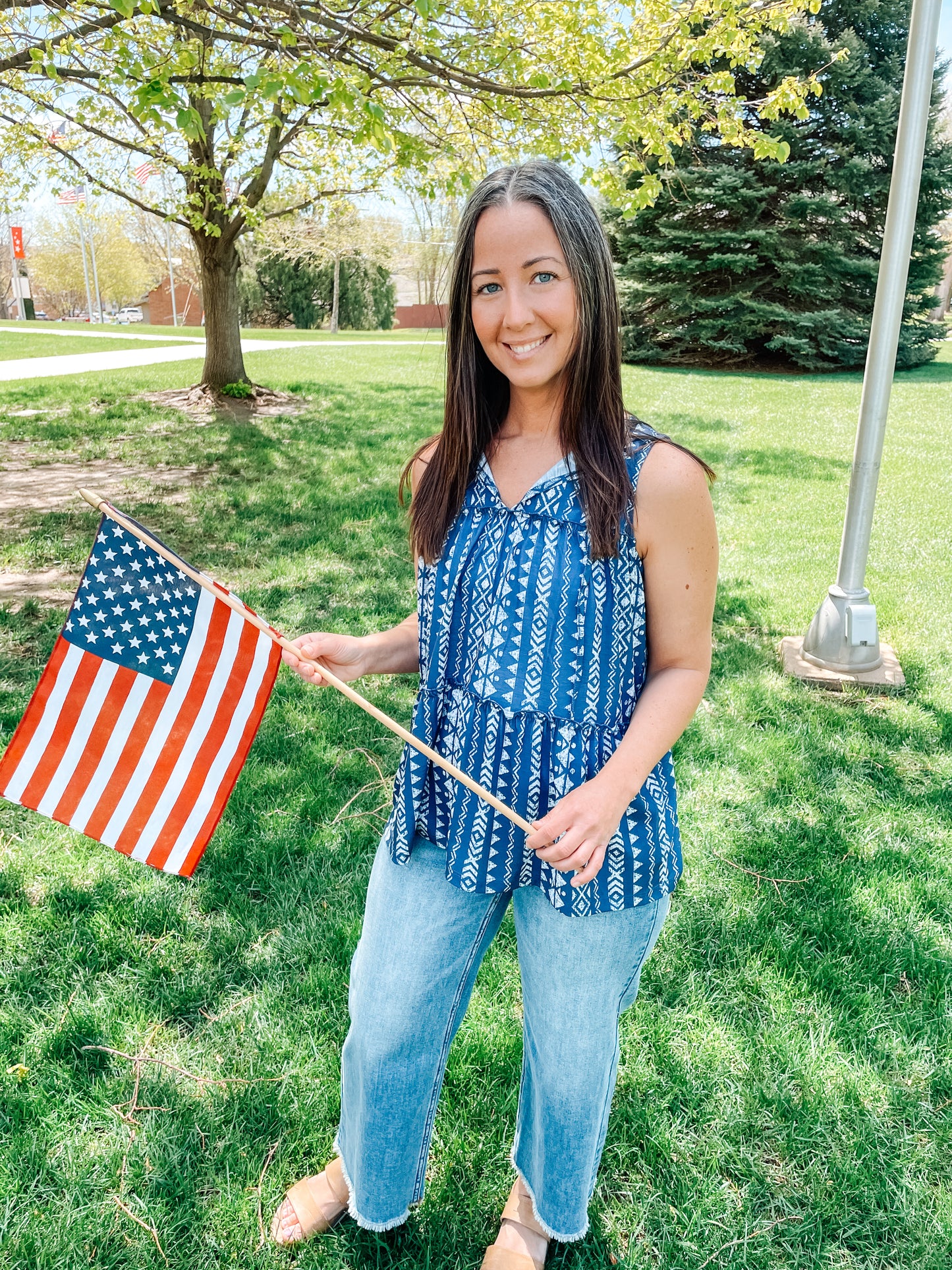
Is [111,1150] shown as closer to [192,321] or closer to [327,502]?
[327,502]

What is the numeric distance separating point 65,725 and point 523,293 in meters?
1.20

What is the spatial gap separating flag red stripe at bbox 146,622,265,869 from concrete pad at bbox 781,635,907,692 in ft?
11.1

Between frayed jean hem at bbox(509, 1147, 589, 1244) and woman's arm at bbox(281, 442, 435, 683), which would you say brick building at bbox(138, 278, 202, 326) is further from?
frayed jean hem at bbox(509, 1147, 589, 1244)

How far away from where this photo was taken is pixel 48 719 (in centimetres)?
182

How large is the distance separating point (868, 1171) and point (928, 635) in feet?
11.8

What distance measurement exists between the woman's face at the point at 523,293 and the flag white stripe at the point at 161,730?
0.78 meters

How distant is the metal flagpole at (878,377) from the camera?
3.88 meters

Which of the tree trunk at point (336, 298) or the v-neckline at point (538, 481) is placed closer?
the v-neckline at point (538, 481)

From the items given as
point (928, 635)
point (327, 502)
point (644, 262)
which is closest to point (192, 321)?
point (644, 262)

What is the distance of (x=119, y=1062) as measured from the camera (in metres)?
2.33

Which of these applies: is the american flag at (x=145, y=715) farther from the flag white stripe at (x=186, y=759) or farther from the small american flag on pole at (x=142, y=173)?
the small american flag on pole at (x=142, y=173)

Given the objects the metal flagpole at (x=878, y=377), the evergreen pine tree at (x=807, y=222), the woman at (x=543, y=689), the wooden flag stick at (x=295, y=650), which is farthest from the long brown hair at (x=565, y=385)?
the evergreen pine tree at (x=807, y=222)

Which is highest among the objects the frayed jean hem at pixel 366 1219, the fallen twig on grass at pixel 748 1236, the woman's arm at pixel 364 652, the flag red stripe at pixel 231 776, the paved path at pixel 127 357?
the paved path at pixel 127 357

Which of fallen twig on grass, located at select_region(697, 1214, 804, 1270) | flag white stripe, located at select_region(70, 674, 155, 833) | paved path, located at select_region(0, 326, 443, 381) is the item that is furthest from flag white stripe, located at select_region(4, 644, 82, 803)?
paved path, located at select_region(0, 326, 443, 381)
